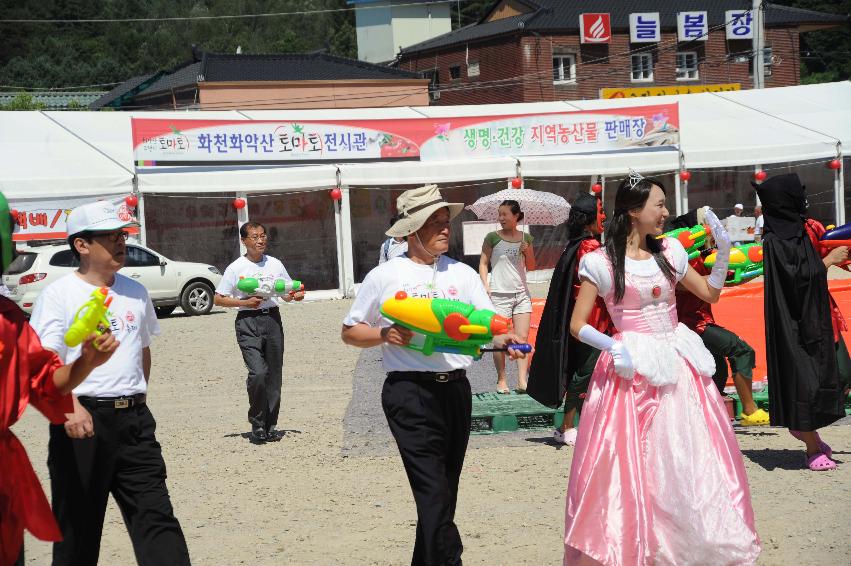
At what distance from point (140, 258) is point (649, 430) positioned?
55.5 ft

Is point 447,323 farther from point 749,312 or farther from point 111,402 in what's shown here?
point 749,312

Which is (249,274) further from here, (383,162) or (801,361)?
(383,162)

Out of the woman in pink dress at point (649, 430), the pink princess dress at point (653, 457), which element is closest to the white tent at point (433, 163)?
the woman in pink dress at point (649, 430)

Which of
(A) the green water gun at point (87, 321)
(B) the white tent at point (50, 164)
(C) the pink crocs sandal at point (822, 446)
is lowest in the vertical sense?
(C) the pink crocs sandal at point (822, 446)

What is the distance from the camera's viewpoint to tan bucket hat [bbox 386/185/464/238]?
4676 mm

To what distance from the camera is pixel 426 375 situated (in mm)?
4633

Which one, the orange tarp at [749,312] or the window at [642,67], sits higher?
the window at [642,67]

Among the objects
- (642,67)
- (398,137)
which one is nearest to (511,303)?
(398,137)

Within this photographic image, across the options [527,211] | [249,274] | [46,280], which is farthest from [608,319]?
[46,280]

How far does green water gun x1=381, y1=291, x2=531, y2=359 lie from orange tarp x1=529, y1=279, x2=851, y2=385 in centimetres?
649

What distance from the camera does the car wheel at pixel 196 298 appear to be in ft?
68.5

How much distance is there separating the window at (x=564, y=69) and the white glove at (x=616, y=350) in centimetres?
4035

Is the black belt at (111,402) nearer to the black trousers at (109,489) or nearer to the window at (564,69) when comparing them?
the black trousers at (109,489)

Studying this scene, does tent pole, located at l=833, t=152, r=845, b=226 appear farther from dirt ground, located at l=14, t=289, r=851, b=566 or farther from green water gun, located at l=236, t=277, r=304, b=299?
green water gun, located at l=236, t=277, r=304, b=299
